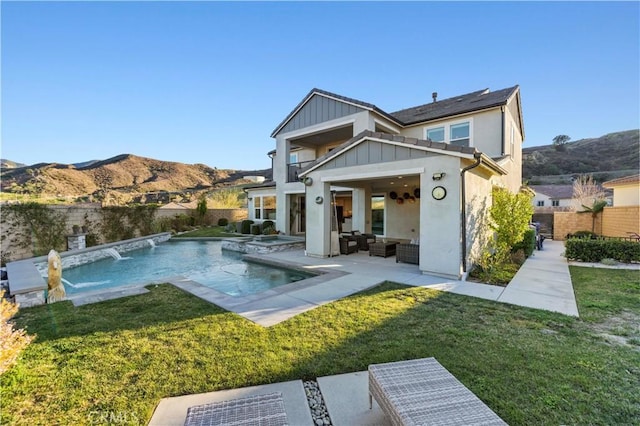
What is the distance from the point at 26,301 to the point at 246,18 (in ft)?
46.2

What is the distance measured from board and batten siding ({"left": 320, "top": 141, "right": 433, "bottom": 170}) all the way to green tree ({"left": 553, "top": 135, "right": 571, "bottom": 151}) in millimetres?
83339

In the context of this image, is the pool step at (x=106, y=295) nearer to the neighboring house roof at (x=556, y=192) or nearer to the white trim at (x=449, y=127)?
the white trim at (x=449, y=127)

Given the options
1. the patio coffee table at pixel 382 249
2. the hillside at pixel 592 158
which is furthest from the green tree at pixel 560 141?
the patio coffee table at pixel 382 249

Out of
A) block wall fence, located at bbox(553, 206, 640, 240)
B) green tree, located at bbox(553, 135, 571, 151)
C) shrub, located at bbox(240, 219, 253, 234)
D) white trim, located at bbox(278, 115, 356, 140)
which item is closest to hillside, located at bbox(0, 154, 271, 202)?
shrub, located at bbox(240, 219, 253, 234)

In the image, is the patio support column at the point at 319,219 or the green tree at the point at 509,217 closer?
the green tree at the point at 509,217

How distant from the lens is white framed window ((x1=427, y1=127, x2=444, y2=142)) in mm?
14406

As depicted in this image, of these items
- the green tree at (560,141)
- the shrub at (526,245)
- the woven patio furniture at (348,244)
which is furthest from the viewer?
the green tree at (560,141)

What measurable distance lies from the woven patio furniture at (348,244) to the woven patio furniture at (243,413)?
413 inches

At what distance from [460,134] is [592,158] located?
72.7 metres

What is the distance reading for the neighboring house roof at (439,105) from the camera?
43.9 feet

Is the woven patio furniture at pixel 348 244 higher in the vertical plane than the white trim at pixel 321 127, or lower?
lower

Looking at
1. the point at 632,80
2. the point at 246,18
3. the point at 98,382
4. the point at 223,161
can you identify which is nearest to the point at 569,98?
the point at 632,80

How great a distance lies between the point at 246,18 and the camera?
13352mm

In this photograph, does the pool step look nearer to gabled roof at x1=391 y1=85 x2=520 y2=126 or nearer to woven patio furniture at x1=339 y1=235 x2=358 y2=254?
woven patio furniture at x1=339 y1=235 x2=358 y2=254
